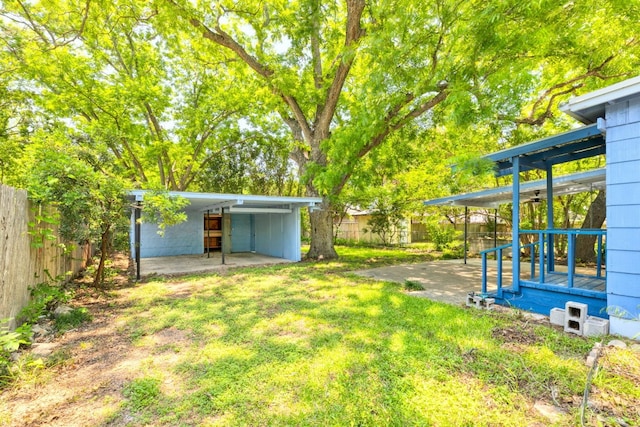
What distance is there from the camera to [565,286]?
14.0 feet

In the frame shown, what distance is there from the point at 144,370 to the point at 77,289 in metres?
4.54

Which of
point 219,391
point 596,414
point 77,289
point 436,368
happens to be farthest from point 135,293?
point 596,414

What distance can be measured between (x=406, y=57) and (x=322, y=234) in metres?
6.62

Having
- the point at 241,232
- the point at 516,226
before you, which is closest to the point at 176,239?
the point at 241,232

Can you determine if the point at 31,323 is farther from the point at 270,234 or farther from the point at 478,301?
the point at 270,234

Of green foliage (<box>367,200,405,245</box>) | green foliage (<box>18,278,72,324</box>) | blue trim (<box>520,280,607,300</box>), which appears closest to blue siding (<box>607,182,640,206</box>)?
blue trim (<box>520,280,607,300</box>)

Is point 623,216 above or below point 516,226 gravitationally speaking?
above

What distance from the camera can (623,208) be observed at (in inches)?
132

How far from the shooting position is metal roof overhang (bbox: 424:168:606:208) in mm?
5586

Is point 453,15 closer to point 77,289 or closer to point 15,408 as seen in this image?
point 15,408

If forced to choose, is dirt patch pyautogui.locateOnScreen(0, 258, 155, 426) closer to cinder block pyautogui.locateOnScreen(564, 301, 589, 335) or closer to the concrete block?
the concrete block

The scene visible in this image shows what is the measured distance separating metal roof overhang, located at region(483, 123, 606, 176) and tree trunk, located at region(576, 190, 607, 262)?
22.7 ft

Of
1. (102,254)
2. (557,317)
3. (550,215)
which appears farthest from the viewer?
(102,254)

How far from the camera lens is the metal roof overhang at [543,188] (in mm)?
5586
